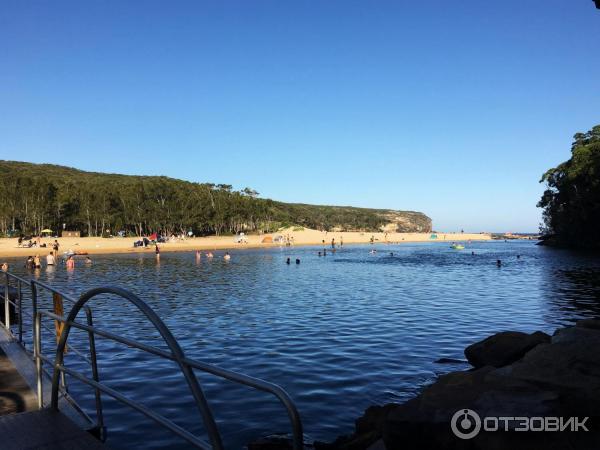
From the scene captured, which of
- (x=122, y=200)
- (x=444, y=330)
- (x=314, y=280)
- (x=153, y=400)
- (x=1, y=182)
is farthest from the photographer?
(x=122, y=200)

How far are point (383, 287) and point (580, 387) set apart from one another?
89.3 feet

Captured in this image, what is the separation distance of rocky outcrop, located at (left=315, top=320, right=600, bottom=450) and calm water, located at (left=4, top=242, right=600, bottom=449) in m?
2.47

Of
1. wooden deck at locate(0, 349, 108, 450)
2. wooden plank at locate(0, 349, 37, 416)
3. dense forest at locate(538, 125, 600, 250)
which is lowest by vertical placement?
wooden plank at locate(0, 349, 37, 416)

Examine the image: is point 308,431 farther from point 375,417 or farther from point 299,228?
point 299,228

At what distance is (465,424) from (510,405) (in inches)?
26.5

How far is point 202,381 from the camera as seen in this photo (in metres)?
11.6

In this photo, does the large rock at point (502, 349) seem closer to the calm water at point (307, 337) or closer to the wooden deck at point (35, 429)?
the calm water at point (307, 337)

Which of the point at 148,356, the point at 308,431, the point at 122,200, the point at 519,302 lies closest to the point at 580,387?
the point at 308,431

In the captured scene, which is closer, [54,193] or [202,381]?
[202,381]

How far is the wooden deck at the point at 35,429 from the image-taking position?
14.1 feet

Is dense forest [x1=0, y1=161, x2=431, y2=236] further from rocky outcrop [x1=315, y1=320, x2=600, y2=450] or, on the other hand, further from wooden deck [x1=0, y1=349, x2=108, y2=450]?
rocky outcrop [x1=315, y1=320, x2=600, y2=450]

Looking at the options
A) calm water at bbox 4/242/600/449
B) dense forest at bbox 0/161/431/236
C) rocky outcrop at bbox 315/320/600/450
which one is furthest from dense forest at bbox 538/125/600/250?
dense forest at bbox 0/161/431/236

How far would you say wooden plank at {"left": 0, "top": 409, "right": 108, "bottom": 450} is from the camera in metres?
4.29

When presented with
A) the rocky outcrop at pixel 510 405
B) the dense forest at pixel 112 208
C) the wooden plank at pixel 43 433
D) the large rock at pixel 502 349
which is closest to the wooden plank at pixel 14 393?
the wooden plank at pixel 43 433
